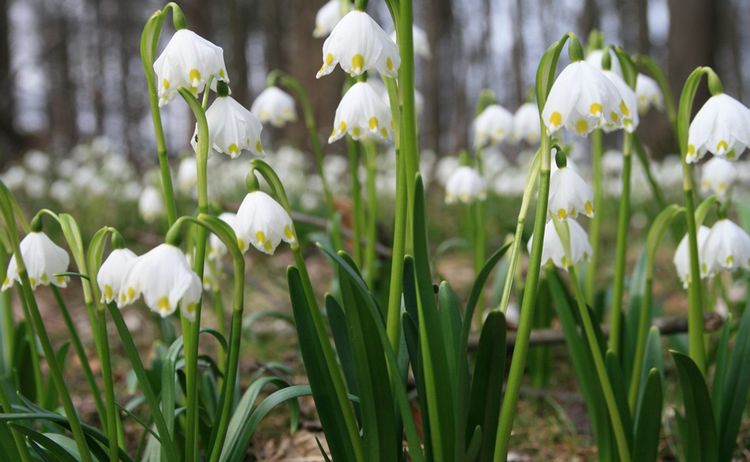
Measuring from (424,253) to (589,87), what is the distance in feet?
1.17

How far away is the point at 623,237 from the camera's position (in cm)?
170

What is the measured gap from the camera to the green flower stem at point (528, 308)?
1.16 m

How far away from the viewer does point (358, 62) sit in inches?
48.1

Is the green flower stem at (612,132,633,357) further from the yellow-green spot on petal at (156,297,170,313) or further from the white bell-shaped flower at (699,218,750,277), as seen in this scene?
the yellow-green spot on petal at (156,297,170,313)

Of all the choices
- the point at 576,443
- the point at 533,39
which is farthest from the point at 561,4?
the point at 576,443

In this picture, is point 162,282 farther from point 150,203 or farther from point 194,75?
point 150,203

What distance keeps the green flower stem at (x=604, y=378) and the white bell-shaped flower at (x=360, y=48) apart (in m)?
0.50

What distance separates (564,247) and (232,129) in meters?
0.61

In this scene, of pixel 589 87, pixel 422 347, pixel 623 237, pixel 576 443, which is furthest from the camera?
pixel 576 443

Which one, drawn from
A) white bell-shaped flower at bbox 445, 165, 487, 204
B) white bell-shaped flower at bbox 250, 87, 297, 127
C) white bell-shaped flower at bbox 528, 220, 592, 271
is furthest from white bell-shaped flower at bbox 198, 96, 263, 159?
white bell-shaped flower at bbox 445, 165, 487, 204

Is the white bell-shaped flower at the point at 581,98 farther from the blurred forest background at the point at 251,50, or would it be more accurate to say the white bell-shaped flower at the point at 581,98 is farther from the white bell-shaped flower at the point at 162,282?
the blurred forest background at the point at 251,50

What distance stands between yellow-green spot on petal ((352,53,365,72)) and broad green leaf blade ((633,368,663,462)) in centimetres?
70

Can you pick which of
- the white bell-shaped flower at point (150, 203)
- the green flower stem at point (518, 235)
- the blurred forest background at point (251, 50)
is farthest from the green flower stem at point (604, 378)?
the blurred forest background at point (251, 50)

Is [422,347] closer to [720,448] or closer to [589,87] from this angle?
[589,87]
